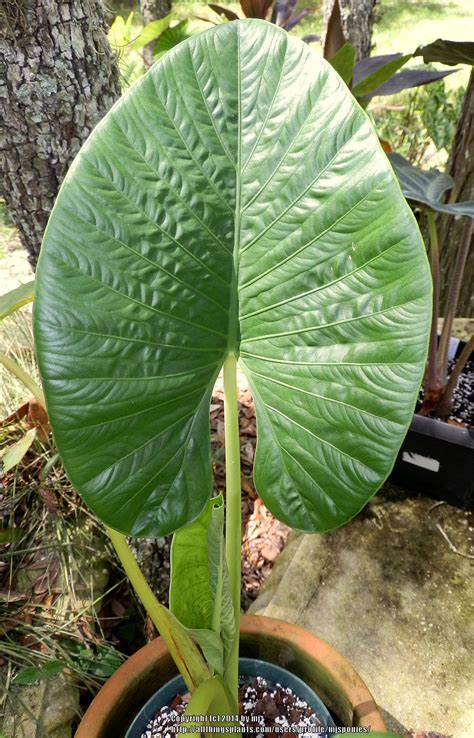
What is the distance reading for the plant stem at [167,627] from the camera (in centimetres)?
78

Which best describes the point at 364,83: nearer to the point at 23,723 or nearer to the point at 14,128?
the point at 14,128

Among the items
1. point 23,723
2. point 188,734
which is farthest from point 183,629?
point 23,723

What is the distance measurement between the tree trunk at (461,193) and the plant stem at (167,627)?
1.32 meters

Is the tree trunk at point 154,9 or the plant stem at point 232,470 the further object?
the tree trunk at point 154,9

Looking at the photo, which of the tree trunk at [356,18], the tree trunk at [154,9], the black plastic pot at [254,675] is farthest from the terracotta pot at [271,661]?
the tree trunk at [154,9]

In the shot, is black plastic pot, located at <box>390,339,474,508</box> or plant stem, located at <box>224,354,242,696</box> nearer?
plant stem, located at <box>224,354,242,696</box>

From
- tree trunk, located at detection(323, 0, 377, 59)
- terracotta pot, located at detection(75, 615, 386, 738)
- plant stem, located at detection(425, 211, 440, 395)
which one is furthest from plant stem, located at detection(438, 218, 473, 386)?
tree trunk, located at detection(323, 0, 377, 59)

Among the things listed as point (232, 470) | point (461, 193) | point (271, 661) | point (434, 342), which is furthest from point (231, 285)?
point (461, 193)

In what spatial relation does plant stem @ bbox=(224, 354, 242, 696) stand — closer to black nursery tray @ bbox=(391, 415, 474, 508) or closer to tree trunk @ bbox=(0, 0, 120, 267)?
tree trunk @ bbox=(0, 0, 120, 267)

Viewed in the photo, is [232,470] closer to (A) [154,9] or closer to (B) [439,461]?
(B) [439,461]

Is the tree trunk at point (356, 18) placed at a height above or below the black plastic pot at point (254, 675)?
above

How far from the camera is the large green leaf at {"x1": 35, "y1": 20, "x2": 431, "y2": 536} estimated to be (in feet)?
1.89

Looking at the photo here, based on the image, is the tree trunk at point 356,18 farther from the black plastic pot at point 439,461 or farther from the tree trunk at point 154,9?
the black plastic pot at point 439,461

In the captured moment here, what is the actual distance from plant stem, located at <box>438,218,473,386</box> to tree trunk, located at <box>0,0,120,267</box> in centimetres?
84
